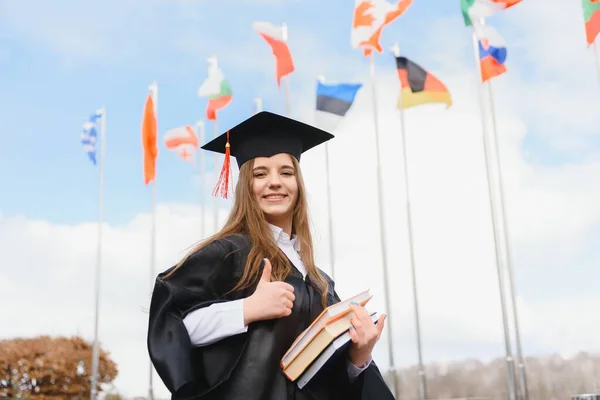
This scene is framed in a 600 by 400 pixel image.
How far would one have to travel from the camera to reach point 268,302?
8.44 feet

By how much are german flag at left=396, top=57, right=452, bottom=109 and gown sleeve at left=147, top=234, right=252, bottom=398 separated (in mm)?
11258

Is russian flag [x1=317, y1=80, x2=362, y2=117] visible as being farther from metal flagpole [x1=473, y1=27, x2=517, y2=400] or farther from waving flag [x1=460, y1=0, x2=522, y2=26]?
waving flag [x1=460, y1=0, x2=522, y2=26]

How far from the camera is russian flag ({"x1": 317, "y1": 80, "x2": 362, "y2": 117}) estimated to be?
46.9 ft

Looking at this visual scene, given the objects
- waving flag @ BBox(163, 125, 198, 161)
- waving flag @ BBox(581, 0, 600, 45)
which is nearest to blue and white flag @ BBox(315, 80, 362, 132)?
waving flag @ BBox(581, 0, 600, 45)

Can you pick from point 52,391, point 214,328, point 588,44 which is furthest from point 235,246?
point 52,391

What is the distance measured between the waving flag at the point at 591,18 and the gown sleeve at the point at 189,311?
10.5 m

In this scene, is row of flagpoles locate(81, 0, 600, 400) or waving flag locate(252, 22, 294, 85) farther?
waving flag locate(252, 22, 294, 85)

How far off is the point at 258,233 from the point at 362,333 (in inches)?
25.7

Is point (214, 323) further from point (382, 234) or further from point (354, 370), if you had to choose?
point (382, 234)

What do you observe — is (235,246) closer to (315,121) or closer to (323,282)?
(323,282)

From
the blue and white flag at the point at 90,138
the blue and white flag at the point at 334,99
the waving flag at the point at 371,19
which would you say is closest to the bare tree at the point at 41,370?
the blue and white flag at the point at 90,138

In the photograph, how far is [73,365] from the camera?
18.7 meters

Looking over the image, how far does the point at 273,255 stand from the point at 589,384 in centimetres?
1208

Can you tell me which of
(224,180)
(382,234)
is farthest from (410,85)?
(224,180)
